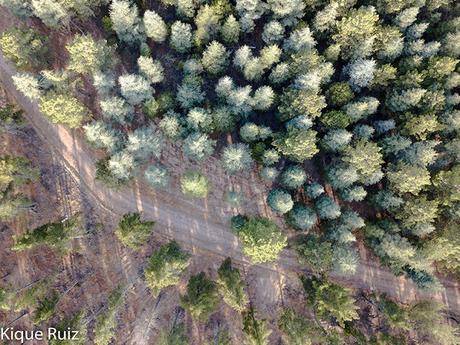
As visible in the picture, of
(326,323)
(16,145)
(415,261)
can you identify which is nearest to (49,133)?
(16,145)

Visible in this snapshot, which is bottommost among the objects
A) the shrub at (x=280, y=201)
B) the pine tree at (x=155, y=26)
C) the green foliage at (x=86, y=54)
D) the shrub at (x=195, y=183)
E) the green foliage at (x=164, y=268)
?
the green foliage at (x=164, y=268)

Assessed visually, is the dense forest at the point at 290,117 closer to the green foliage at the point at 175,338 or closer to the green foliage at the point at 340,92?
the green foliage at the point at 340,92

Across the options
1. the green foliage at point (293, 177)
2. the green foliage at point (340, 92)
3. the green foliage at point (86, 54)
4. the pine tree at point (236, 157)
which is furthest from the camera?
the green foliage at point (340, 92)

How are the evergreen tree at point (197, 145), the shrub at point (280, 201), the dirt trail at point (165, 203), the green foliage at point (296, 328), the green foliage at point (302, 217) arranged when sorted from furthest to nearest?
1. the dirt trail at point (165, 203)
2. the green foliage at point (302, 217)
3. the shrub at point (280, 201)
4. the evergreen tree at point (197, 145)
5. the green foliage at point (296, 328)

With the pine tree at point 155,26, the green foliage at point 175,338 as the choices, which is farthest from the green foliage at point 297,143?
the green foliage at point 175,338

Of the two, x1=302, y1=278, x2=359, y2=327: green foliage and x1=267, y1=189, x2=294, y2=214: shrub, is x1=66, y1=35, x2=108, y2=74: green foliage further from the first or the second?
x1=302, y1=278, x2=359, y2=327: green foliage

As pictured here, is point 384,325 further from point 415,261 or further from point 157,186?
point 157,186

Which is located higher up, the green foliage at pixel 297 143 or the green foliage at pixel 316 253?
the green foliage at pixel 297 143
